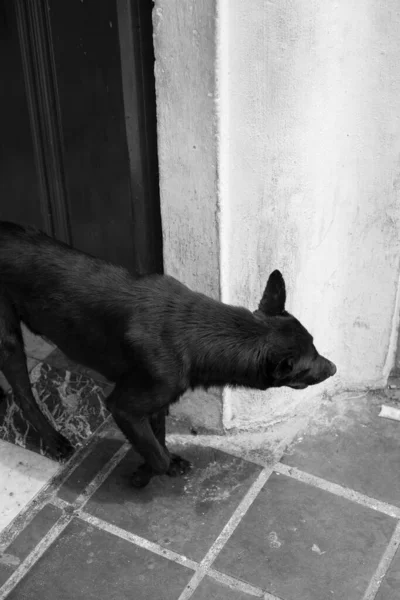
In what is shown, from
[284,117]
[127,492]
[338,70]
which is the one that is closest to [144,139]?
[284,117]

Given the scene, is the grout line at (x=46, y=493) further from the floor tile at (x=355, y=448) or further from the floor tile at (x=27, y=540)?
the floor tile at (x=355, y=448)

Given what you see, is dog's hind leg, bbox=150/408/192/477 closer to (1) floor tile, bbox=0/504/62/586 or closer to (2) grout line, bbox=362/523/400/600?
(1) floor tile, bbox=0/504/62/586

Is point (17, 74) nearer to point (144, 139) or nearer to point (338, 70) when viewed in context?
point (144, 139)

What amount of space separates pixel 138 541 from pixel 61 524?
40cm

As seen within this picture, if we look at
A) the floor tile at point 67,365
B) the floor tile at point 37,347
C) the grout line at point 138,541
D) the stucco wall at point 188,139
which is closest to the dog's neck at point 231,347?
the stucco wall at point 188,139

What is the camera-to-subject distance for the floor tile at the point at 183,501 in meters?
3.63

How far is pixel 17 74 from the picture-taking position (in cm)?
401

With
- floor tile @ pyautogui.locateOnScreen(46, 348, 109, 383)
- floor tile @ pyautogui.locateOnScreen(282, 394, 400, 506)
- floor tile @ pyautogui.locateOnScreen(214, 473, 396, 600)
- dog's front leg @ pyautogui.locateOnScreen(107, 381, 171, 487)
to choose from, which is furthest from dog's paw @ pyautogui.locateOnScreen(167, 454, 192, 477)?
floor tile @ pyautogui.locateOnScreen(46, 348, 109, 383)

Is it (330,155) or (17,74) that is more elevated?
(17,74)

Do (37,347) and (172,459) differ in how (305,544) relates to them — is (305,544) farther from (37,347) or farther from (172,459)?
(37,347)

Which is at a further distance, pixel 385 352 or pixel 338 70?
pixel 385 352

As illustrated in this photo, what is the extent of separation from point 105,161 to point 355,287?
1.52 m

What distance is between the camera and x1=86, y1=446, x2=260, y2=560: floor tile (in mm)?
3629

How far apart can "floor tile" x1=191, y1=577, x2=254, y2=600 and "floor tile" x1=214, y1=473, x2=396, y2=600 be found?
0.08m
